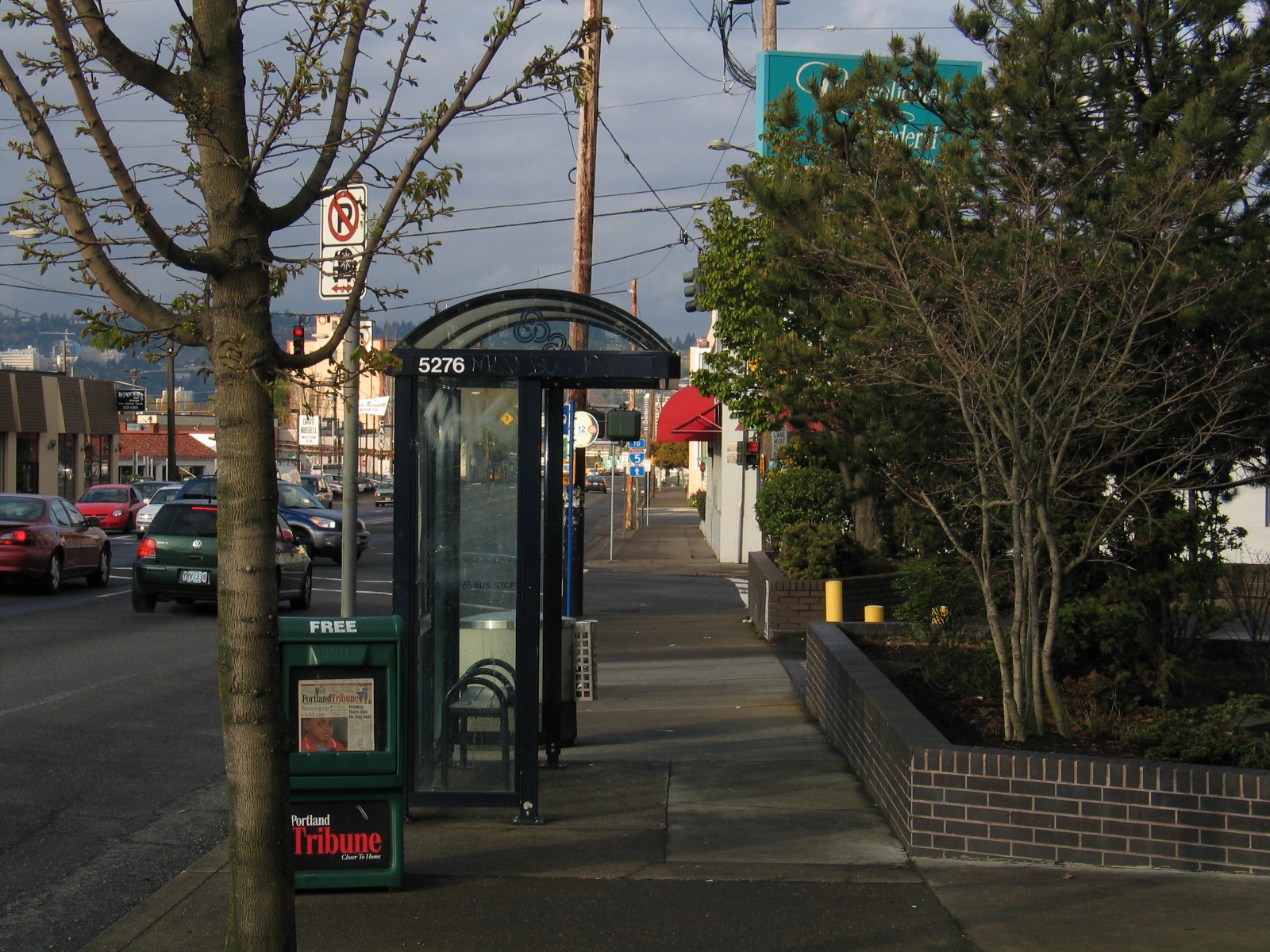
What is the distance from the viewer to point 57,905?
573cm

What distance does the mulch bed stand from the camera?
7.06 meters

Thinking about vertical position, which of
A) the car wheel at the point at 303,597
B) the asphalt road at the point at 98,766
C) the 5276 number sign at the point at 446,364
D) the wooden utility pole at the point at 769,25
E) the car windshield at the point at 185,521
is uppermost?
the wooden utility pole at the point at 769,25

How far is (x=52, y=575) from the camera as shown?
2000cm

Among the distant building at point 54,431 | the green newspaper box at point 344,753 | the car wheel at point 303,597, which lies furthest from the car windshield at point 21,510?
the distant building at point 54,431

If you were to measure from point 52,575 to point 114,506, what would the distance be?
19511 millimetres

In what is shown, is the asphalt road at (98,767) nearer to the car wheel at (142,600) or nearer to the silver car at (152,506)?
the car wheel at (142,600)

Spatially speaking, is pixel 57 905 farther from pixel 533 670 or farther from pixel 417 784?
pixel 533 670

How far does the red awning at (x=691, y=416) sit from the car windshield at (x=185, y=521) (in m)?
14.8

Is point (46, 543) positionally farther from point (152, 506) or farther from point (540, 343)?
point (152, 506)

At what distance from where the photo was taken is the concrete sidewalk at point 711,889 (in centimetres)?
512

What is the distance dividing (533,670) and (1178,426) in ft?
15.8

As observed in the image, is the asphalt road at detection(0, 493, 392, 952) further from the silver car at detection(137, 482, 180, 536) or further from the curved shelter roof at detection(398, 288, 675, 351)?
the silver car at detection(137, 482, 180, 536)

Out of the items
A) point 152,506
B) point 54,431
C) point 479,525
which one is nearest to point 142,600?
point 479,525

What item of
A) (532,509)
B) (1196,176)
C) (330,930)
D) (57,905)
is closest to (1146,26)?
(1196,176)
